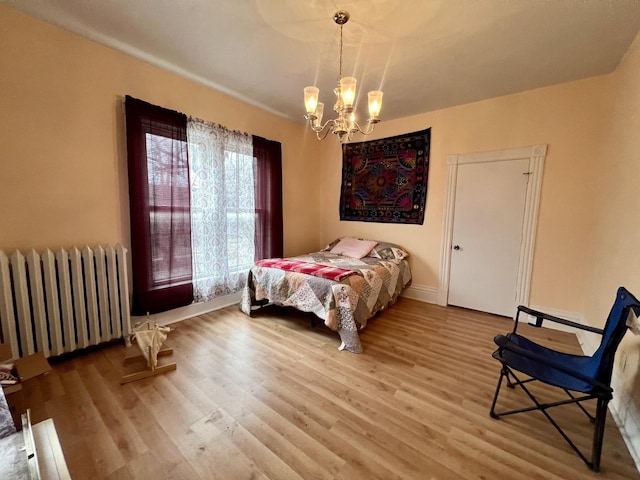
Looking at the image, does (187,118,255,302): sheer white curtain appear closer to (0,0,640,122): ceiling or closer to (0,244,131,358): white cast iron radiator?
(0,0,640,122): ceiling

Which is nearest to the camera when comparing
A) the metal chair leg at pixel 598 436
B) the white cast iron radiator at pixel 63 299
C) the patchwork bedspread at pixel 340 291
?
the metal chair leg at pixel 598 436

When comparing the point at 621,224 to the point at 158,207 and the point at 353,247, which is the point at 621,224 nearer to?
the point at 353,247

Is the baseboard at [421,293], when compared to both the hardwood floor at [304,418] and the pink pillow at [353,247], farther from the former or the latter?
the hardwood floor at [304,418]

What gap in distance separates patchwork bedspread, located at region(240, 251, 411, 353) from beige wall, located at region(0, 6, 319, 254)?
4.71 ft

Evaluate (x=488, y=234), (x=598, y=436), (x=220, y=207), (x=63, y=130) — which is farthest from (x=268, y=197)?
(x=598, y=436)

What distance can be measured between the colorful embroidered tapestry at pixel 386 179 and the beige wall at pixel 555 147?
0.28 metres

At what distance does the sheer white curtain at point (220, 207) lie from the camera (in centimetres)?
286

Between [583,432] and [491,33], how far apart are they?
2.69 m

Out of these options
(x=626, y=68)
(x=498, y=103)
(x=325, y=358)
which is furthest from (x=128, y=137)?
(x=626, y=68)

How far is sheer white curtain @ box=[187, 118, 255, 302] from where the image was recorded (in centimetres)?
286

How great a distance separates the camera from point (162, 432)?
1.46 metres

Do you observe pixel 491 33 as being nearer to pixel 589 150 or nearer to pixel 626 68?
pixel 626 68

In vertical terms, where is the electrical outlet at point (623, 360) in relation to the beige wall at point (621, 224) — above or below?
below

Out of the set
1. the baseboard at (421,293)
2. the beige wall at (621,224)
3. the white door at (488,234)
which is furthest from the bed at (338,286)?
the beige wall at (621,224)
